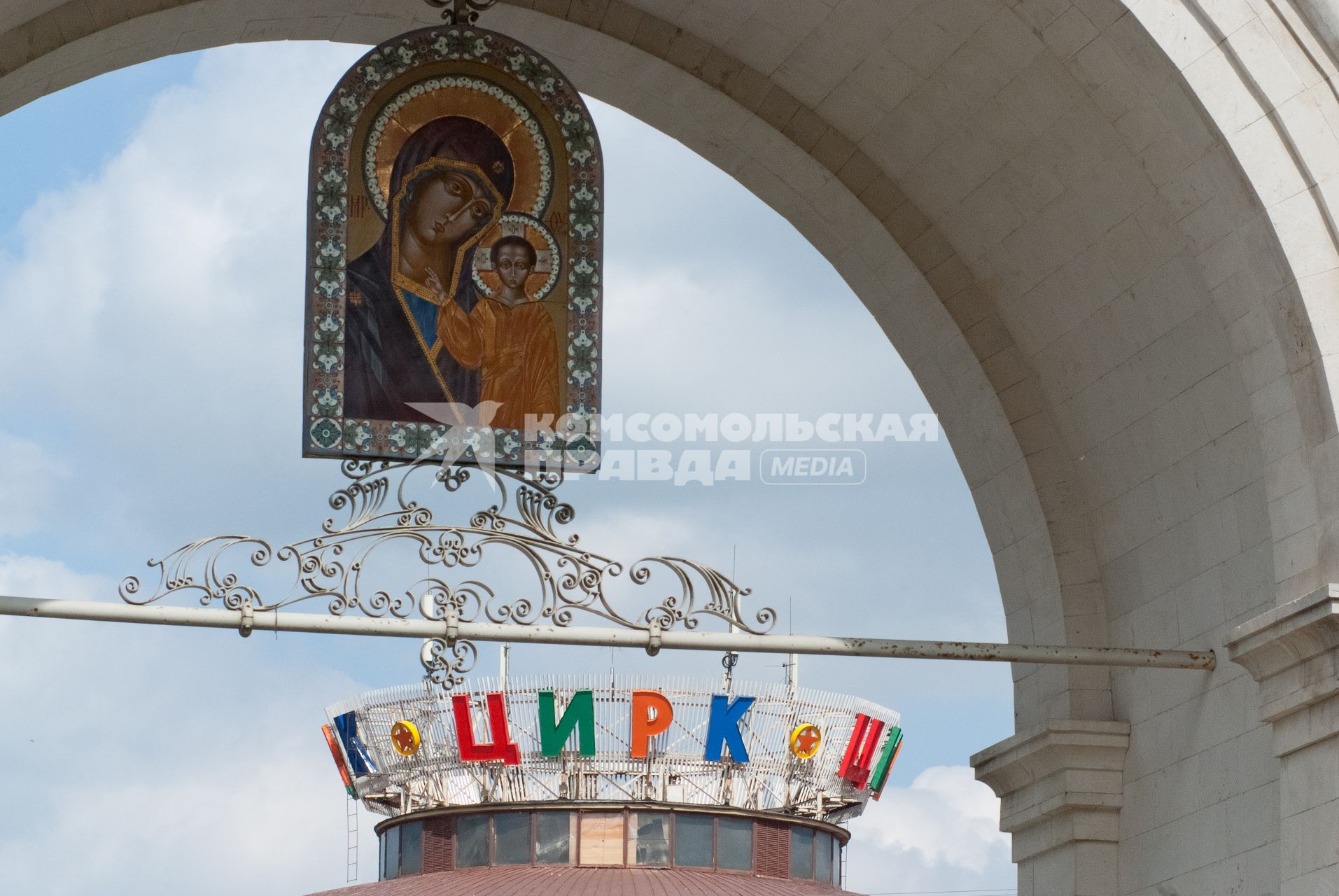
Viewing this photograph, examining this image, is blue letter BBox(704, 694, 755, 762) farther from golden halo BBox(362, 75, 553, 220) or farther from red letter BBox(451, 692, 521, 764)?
golden halo BBox(362, 75, 553, 220)

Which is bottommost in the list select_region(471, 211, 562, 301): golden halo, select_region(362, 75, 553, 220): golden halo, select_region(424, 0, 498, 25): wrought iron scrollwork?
select_region(471, 211, 562, 301): golden halo

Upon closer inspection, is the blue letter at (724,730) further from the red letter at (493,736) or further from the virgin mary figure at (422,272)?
the virgin mary figure at (422,272)

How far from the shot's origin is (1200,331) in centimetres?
1129

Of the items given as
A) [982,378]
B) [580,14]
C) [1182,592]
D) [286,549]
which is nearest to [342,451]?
[286,549]

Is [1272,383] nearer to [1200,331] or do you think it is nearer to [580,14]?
[1200,331]

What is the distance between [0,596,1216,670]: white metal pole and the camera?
10.5 metres

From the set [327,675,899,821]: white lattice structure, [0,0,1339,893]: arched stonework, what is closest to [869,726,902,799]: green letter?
[327,675,899,821]: white lattice structure

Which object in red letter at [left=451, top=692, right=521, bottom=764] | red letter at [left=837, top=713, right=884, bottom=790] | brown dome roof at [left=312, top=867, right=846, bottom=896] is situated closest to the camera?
brown dome roof at [left=312, top=867, right=846, bottom=896]

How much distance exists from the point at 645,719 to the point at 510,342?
2719 centimetres

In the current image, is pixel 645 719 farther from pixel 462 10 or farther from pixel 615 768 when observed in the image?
pixel 462 10

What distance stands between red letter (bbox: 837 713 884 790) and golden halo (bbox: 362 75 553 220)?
29.2m

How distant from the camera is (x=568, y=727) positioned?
38531 millimetres

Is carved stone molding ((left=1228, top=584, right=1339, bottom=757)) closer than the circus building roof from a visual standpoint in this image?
Yes

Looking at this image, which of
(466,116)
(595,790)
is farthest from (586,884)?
(466,116)
